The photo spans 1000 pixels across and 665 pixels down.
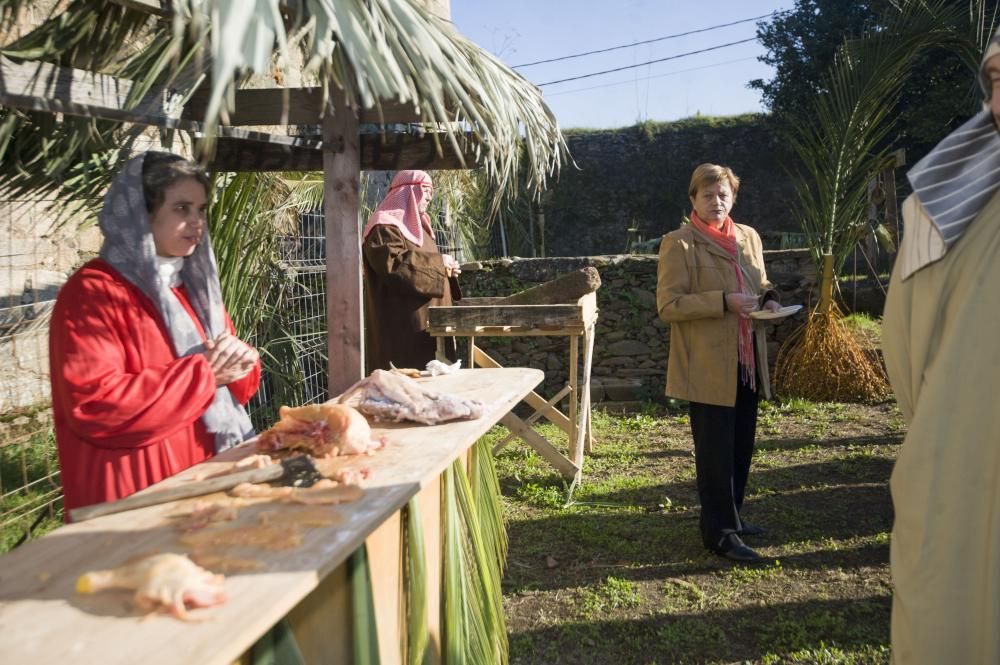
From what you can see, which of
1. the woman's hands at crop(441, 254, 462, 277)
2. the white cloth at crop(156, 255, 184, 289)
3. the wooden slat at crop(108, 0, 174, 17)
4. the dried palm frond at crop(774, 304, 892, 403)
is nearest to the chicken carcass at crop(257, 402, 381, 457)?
the white cloth at crop(156, 255, 184, 289)

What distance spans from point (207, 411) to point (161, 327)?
10.9 inches

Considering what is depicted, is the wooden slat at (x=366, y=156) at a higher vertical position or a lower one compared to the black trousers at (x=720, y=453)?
higher

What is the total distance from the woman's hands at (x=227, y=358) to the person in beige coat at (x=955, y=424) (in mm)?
1703

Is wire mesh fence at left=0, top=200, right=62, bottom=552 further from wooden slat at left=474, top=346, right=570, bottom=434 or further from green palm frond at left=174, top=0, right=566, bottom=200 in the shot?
wooden slat at left=474, top=346, right=570, bottom=434

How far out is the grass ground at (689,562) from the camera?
10.1 feet

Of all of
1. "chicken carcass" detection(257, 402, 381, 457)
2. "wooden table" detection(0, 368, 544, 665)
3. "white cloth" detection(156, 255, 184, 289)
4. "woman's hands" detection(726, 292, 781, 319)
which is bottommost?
"wooden table" detection(0, 368, 544, 665)

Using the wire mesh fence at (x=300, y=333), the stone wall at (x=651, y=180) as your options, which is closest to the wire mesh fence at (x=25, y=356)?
the wire mesh fence at (x=300, y=333)

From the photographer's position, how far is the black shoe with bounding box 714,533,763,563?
373 cm

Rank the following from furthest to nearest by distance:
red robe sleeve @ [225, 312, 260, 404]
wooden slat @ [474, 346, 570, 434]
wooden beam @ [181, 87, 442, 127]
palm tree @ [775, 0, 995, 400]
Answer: palm tree @ [775, 0, 995, 400]
wooden slat @ [474, 346, 570, 434]
wooden beam @ [181, 87, 442, 127]
red robe sleeve @ [225, 312, 260, 404]

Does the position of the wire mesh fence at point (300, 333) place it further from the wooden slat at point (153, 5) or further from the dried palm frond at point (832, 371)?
the dried palm frond at point (832, 371)

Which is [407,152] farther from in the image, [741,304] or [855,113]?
[855,113]

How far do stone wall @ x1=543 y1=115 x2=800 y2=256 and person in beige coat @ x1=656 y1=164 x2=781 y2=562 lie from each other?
440 inches

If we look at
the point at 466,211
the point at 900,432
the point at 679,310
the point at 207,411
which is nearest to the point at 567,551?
the point at 679,310

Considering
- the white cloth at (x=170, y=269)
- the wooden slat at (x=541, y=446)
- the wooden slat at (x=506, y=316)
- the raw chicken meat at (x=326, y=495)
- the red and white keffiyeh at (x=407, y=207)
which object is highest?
the red and white keffiyeh at (x=407, y=207)
